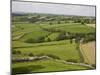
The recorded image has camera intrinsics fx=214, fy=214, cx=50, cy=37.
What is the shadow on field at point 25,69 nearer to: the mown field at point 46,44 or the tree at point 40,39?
the mown field at point 46,44

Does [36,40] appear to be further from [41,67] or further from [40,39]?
[41,67]

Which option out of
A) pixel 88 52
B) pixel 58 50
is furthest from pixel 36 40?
pixel 88 52

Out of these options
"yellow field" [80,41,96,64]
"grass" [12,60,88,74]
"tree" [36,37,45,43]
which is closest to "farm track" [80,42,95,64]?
"yellow field" [80,41,96,64]

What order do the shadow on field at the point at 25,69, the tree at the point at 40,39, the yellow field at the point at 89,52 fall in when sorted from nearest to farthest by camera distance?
the shadow on field at the point at 25,69 → the tree at the point at 40,39 → the yellow field at the point at 89,52

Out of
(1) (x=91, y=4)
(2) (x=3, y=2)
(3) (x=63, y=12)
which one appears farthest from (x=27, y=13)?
(1) (x=91, y=4)

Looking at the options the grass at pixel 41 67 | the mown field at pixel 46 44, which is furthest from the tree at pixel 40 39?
the grass at pixel 41 67

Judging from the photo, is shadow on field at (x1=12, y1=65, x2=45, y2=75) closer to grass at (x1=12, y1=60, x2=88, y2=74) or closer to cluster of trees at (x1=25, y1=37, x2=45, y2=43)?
grass at (x1=12, y1=60, x2=88, y2=74)
